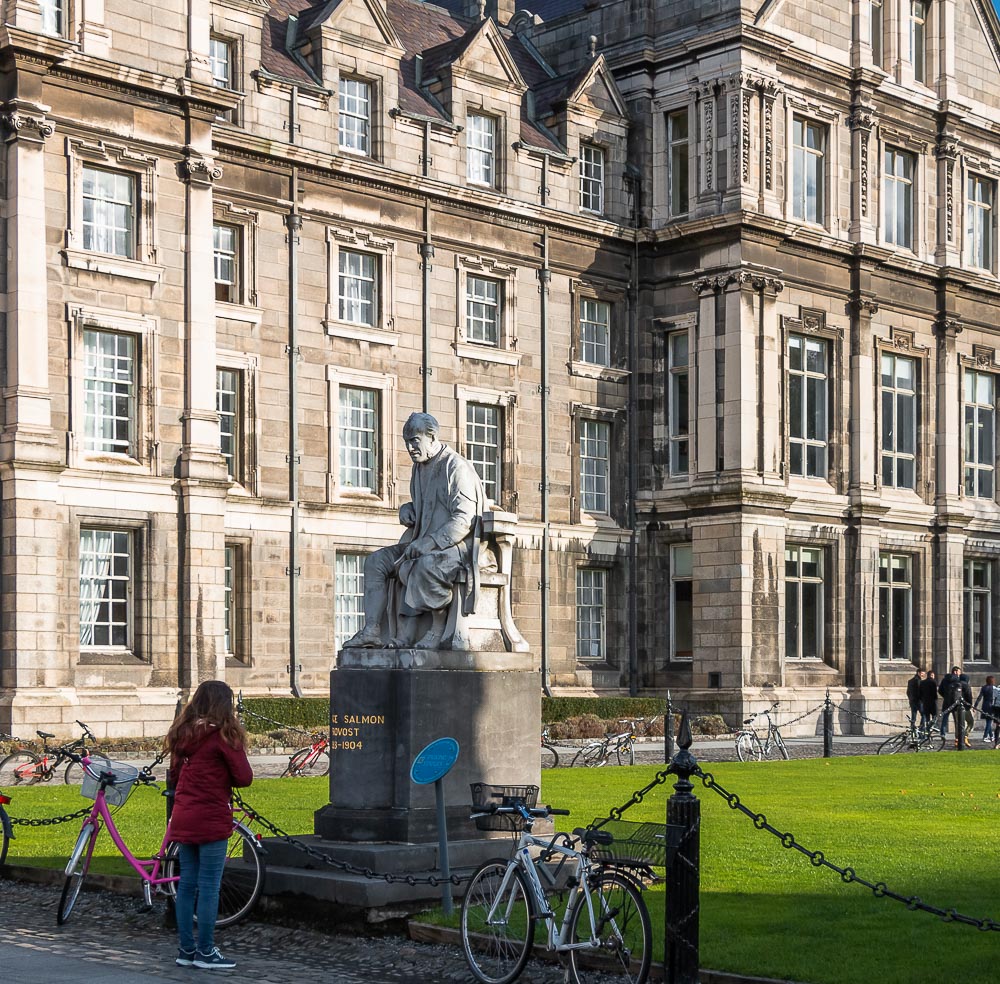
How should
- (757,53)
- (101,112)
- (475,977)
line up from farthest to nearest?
(757,53), (101,112), (475,977)

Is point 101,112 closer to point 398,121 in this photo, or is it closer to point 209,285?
point 209,285

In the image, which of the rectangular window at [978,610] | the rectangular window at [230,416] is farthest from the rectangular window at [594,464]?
the rectangular window at [978,610]

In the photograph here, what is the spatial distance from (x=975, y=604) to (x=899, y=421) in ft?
20.8

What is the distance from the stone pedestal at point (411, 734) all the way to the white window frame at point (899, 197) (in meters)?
35.2

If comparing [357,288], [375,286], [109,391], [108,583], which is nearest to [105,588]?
[108,583]

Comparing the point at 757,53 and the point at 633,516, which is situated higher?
the point at 757,53

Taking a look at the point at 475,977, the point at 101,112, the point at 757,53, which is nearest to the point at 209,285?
the point at 101,112

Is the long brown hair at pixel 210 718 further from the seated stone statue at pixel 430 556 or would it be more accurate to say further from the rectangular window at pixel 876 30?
the rectangular window at pixel 876 30

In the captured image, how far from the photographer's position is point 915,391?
4872cm

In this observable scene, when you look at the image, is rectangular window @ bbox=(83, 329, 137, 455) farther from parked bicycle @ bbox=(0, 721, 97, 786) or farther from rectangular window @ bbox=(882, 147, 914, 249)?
rectangular window @ bbox=(882, 147, 914, 249)

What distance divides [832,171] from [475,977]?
37.0m

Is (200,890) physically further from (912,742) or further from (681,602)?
(681,602)

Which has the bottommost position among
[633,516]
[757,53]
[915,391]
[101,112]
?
[633,516]

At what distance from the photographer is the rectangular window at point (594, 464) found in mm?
44344
